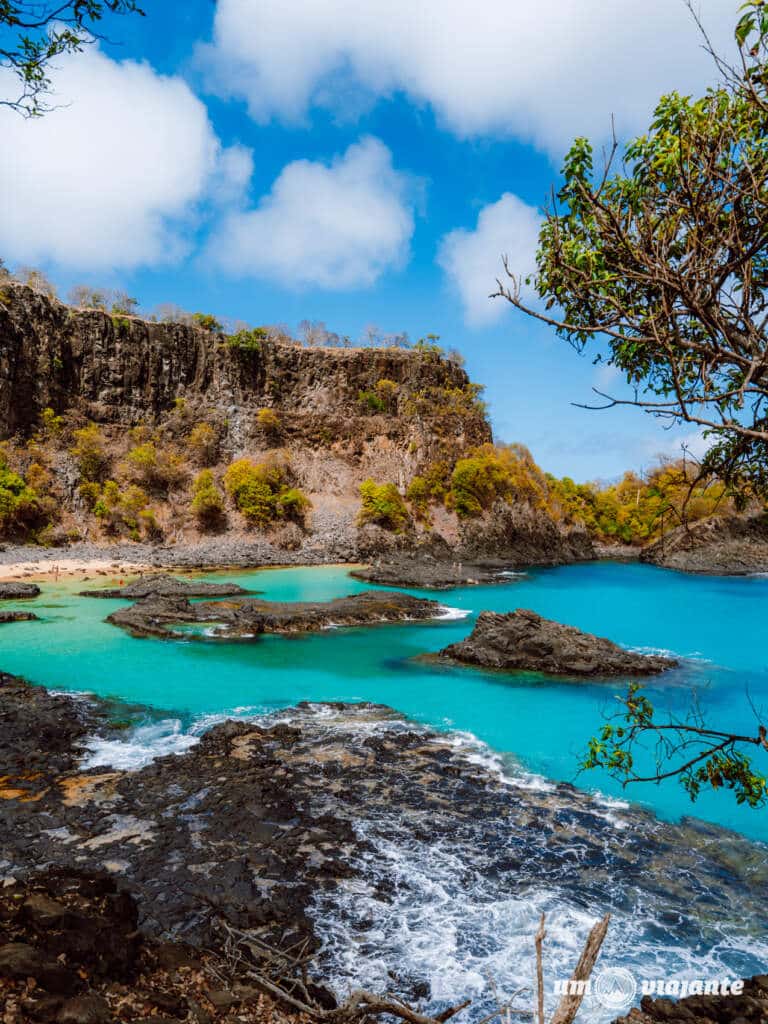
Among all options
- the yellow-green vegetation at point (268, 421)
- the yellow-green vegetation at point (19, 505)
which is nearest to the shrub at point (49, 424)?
the yellow-green vegetation at point (19, 505)

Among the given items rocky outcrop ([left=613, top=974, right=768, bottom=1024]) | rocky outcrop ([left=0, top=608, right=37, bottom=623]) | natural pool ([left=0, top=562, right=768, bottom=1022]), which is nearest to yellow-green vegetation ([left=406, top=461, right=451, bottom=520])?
natural pool ([left=0, top=562, right=768, bottom=1022])

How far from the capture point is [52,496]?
4047cm

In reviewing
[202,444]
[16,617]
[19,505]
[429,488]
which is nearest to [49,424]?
[19,505]

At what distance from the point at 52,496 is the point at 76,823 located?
38.7 m

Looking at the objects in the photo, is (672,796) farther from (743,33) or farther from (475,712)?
(743,33)

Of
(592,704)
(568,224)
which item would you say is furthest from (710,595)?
(568,224)

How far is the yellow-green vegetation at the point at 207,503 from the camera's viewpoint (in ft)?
145

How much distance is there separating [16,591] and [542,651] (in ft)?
71.2

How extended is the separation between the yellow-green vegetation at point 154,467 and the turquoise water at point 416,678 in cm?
1942

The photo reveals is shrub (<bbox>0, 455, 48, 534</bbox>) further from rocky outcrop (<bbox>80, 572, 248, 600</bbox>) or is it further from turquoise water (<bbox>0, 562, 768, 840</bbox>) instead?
rocky outcrop (<bbox>80, 572, 248, 600</bbox>)

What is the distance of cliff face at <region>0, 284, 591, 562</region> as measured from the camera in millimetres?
42903

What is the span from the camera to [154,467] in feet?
149

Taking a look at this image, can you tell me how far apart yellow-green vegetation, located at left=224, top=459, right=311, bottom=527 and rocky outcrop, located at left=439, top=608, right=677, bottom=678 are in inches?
1195

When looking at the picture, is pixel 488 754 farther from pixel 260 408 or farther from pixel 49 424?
pixel 260 408
